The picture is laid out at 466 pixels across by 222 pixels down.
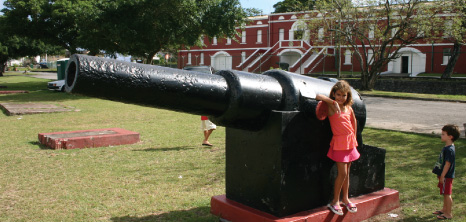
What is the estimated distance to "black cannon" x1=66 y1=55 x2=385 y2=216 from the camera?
111 inches

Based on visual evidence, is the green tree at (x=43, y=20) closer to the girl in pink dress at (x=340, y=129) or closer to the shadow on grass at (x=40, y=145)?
the shadow on grass at (x=40, y=145)

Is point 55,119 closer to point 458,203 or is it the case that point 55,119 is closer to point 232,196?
point 232,196

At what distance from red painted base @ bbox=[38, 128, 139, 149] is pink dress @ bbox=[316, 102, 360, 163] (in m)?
5.13

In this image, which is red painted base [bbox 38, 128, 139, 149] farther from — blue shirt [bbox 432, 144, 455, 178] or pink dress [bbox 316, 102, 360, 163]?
blue shirt [bbox 432, 144, 455, 178]

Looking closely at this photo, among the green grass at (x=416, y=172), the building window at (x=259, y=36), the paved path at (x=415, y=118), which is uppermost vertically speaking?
the building window at (x=259, y=36)

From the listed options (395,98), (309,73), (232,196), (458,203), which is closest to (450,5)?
(395,98)

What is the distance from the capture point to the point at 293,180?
349 cm

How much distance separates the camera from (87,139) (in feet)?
25.0

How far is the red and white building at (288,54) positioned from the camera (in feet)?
120

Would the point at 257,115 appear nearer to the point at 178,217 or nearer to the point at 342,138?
the point at 342,138

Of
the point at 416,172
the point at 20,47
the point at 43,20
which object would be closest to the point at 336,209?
the point at 416,172

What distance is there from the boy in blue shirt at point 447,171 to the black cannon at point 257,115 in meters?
0.79

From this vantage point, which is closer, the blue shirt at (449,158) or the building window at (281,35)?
the blue shirt at (449,158)

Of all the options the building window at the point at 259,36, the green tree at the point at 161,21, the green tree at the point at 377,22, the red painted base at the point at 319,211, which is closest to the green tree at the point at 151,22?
the green tree at the point at 161,21
